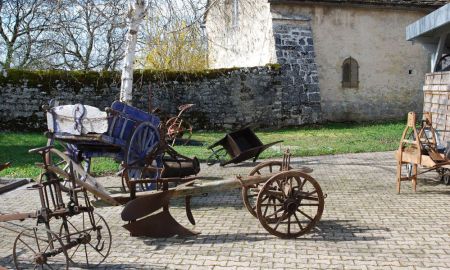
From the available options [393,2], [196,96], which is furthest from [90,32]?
[393,2]

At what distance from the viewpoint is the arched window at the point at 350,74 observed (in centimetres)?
1989

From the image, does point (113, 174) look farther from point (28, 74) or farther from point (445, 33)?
point (28, 74)

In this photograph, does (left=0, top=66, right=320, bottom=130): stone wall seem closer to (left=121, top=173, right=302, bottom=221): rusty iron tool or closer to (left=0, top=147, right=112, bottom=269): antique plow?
(left=121, top=173, right=302, bottom=221): rusty iron tool

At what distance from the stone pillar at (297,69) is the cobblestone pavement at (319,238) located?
35.1 feet

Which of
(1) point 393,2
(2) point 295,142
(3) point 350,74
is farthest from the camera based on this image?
(3) point 350,74

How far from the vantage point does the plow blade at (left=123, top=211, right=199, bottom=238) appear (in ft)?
18.2

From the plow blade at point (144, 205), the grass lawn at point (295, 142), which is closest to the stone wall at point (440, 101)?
the grass lawn at point (295, 142)

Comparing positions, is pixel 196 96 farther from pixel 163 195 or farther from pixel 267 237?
pixel 267 237

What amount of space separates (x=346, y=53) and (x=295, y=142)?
23.1 feet

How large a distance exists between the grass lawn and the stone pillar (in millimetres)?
668

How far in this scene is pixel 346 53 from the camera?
779 inches

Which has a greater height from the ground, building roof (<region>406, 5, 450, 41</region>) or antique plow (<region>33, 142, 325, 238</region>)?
building roof (<region>406, 5, 450, 41</region>)

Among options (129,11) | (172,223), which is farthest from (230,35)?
(172,223)

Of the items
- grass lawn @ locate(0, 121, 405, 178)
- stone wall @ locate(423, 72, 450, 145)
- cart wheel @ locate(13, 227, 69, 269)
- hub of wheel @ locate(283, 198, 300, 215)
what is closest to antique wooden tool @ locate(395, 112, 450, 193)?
stone wall @ locate(423, 72, 450, 145)
